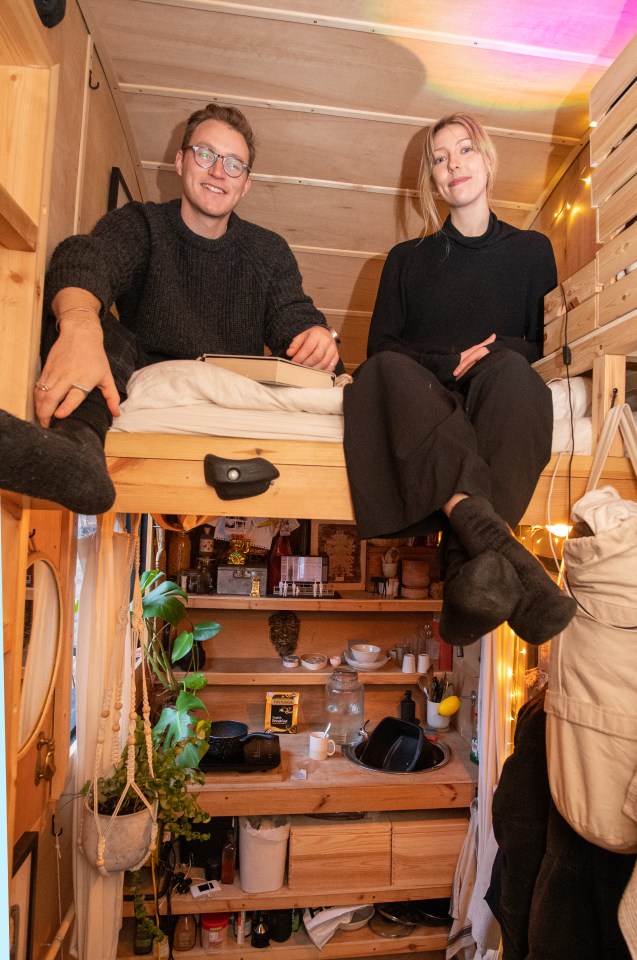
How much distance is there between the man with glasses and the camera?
1160 mm

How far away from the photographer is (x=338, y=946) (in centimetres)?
266

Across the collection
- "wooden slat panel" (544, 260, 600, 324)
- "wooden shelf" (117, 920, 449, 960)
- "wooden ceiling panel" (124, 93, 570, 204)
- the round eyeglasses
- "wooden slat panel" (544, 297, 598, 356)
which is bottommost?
"wooden shelf" (117, 920, 449, 960)

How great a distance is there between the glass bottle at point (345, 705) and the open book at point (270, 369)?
6.79ft

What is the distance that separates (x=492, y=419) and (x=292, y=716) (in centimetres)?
241

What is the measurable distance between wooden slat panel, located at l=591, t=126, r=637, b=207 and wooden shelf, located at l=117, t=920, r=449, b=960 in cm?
286

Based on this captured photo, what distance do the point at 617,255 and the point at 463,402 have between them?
45 cm

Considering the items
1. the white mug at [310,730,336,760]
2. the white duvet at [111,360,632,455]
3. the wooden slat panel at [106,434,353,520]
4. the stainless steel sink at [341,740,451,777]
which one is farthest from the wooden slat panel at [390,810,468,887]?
the white duvet at [111,360,632,455]

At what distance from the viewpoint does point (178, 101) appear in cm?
198

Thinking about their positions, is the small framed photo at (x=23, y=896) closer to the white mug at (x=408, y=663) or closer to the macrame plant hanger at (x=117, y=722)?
the macrame plant hanger at (x=117, y=722)

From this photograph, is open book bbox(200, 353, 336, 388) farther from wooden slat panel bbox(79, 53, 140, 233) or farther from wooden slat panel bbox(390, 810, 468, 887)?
wooden slat panel bbox(390, 810, 468, 887)

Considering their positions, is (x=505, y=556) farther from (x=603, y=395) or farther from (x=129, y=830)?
(x=129, y=830)

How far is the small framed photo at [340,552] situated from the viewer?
3.51 meters

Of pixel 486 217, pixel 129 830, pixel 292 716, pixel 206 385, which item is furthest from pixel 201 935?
pixel 486 217

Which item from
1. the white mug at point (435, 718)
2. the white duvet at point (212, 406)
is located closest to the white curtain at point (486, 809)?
the white mug at point (435, 718)
